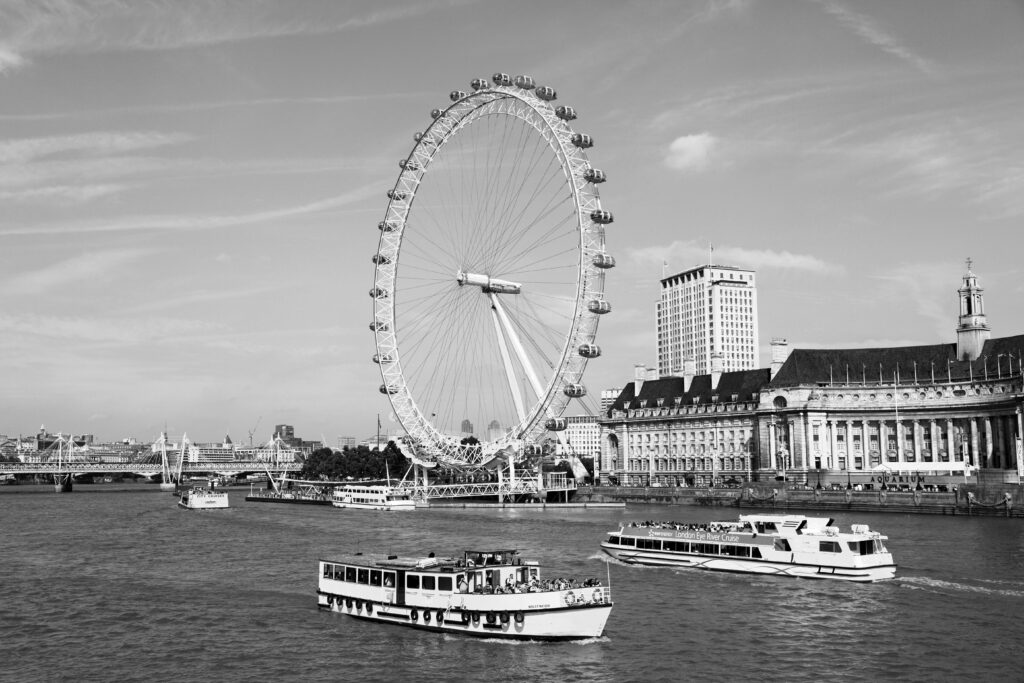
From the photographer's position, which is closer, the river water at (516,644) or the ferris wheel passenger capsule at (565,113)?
the river water at (516,644)

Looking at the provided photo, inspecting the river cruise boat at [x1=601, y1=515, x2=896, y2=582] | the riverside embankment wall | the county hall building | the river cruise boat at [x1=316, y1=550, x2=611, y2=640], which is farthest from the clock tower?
the river cruise boat at [x1=316, y1=550, x2=611, y2=640]

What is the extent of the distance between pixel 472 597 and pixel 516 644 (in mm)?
2748

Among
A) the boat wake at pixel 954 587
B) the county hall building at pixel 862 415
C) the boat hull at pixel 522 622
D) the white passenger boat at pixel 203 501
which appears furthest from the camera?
the white passenger boat at pixel 203 501

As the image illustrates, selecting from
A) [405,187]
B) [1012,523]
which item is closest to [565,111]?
[405,187]

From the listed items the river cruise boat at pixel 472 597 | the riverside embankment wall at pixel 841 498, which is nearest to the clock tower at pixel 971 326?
the riverside embankment wall at pixel 841 498

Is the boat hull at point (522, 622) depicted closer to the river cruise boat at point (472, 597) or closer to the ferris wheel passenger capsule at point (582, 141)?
the river cruise boat at point (472, 597)

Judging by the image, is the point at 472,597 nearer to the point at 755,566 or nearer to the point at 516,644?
the point at 516,644

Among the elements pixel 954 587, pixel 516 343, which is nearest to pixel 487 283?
pixel 516 343

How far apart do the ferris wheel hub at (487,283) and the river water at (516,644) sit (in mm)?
32643

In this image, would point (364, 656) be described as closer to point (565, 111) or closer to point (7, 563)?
point (7, 563)

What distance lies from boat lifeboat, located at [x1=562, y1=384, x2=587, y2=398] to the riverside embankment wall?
27504mm

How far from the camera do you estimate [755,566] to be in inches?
2432

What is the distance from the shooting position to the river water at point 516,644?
3872 centimetres

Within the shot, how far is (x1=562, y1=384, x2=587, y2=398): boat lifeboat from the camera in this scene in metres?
110
